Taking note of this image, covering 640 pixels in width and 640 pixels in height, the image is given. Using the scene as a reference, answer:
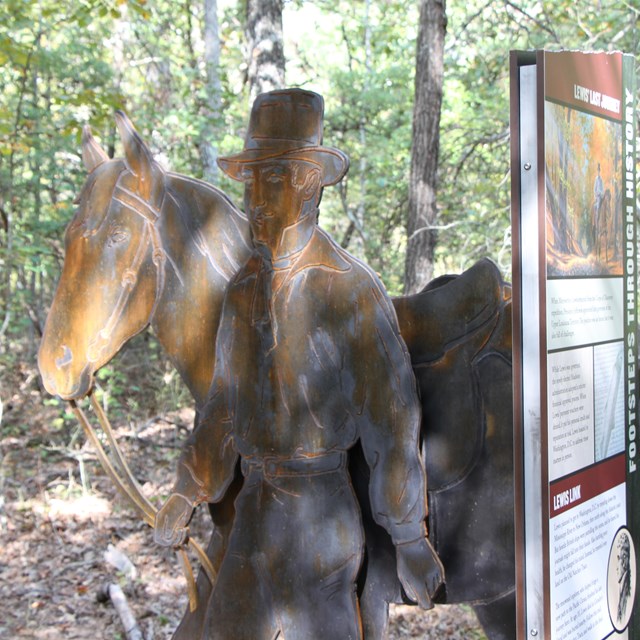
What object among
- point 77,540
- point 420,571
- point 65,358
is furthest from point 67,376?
point 77,540

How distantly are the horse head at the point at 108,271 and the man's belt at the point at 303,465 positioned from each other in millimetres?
576

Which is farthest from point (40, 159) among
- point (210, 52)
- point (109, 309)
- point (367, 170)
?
point (109, 309)

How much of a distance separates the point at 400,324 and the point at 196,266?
653 millimetres

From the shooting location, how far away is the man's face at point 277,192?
2.03 m

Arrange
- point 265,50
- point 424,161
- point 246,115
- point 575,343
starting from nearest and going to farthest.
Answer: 1. point 575,343
2. point 265,50
3. point 424,161
4. point 246,115

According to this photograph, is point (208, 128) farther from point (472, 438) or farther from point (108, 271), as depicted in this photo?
point (472, 438)

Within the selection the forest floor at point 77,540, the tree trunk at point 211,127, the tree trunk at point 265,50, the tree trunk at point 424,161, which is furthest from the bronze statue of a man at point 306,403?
the tree trunk at point 211,127

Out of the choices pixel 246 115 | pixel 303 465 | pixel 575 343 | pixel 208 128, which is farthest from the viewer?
pixel 246 115

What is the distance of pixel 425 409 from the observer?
2217 millimetres

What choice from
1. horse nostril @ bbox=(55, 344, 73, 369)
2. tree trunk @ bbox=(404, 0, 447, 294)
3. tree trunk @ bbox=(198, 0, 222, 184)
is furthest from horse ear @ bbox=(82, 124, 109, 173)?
tree trunk @ bbox=(198, 0, 222, 184)

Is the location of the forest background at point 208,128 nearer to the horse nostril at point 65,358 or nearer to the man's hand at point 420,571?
the horse nostril at point 65,358

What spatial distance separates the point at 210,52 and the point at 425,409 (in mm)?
8291

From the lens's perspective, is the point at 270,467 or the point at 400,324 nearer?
the point at 270,467

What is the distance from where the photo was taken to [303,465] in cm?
207
